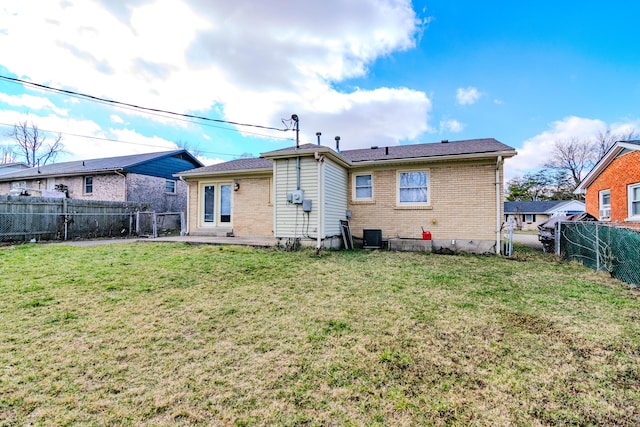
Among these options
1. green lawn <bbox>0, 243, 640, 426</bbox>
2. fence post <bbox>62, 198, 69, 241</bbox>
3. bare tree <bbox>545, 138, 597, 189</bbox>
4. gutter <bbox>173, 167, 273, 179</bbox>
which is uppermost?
bare tree <bbox>545, 138, 597, 189</bbox>

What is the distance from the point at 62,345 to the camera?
2854 mm

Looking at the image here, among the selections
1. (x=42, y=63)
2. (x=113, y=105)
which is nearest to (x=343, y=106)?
(x=113, y=105)

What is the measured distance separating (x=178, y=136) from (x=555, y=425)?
4300 cm

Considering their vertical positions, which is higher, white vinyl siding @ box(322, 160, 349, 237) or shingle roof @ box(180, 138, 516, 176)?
shingle roof @ box(180, 138, 516, 176)

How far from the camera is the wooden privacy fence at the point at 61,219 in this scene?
10734mm

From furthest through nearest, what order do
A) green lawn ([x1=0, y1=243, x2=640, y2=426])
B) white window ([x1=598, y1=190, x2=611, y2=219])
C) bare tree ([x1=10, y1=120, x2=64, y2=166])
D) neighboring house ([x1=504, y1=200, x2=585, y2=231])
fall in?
neighboring house ([x1=504, y1=200, x2=585, y2=231]) < bare tree ([x1=10, y1=120, x2=64, y2=166]) < white window ([x1=598, y1=190, x2=611, y2=219]) < green lawn ([x1=0, y1=243, x2=640, y2=426])

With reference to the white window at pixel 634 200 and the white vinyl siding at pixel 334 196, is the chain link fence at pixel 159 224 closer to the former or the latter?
the white vinyl siding at pixel 334 196

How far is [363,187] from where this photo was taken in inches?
416

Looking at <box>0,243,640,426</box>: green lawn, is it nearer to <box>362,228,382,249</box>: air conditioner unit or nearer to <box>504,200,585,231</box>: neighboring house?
<box>362,228,382,249</box>: air conditioner unit

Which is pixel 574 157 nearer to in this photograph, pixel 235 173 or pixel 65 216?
pixel 235 173

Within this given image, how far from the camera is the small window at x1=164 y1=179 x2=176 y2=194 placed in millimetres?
19452

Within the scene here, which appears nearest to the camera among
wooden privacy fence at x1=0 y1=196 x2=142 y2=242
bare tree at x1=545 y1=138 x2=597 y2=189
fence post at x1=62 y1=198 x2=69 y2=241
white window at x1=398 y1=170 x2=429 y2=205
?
white window at x1=398 y1=170 x2=429 y2=205

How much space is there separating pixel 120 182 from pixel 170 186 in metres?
3.30

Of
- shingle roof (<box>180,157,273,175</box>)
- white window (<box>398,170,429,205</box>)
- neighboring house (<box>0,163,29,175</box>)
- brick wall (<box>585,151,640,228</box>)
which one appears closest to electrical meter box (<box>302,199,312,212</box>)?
shingle roof (<box>180,157,273,175</box>)
